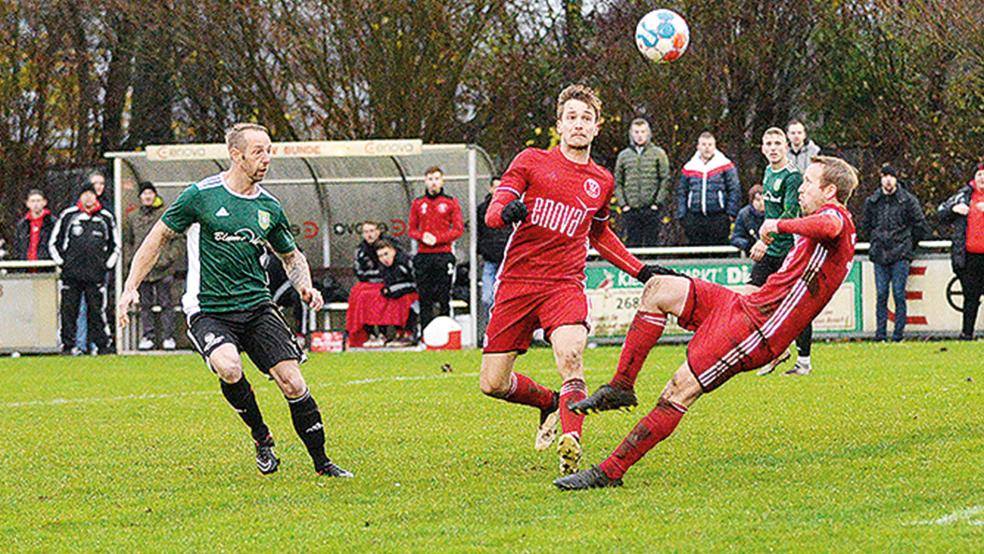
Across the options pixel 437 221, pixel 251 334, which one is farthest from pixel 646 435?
pixel 437 221

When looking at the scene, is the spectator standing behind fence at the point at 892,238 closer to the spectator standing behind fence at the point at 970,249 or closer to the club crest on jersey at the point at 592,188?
the spectator standing behind fence at the point at 970,249

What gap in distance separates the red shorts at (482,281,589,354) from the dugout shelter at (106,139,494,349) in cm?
1275

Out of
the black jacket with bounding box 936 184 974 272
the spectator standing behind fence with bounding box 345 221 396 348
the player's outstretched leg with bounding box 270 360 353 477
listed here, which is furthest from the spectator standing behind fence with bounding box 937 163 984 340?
the player's outstretched leg with bounding box 270 360 353 477

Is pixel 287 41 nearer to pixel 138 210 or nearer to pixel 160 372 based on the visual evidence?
pixel 138 210

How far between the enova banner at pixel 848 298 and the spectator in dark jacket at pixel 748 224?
2.26 feet

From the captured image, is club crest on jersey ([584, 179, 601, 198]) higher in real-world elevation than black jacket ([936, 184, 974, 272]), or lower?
higher

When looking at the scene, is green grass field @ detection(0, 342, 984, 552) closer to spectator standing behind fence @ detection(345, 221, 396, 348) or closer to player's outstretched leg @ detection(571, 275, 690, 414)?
player's outstretched leg @ detection(571, 275, 690, 414)

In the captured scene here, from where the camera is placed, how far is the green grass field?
7180 mm

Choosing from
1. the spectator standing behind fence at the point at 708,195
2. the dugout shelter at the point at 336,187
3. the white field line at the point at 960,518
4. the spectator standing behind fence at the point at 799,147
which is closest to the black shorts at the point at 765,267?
the spectator standing behind fence at the point at 799,147

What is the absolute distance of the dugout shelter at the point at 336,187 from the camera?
2331 centimetres

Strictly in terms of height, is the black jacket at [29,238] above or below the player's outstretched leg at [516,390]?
above

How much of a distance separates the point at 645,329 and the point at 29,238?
53.2 feet

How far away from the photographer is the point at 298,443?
1116 cm

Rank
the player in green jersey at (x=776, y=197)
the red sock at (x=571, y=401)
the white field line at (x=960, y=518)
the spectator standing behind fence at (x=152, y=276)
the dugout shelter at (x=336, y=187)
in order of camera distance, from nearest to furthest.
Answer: the white field line at (x=960, y=518)
the red sock at (x=571, y=401)
the player in green jersey at (x=776, y=197)
the spectator standing behind fence at (x=152, y=276)
the dugout shelter at (x=336, y=187)
